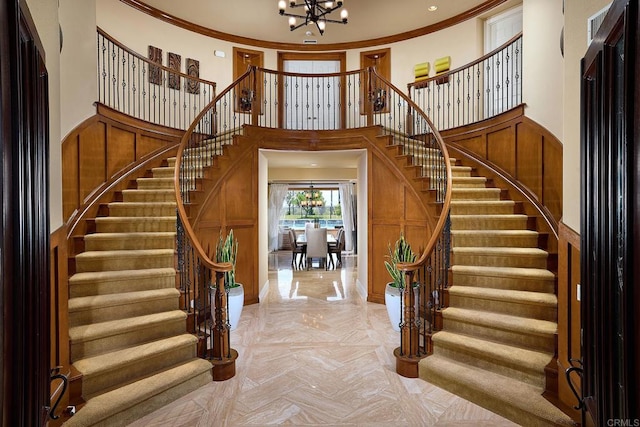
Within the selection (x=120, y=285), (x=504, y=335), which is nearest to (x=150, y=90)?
(x=120, y=285)

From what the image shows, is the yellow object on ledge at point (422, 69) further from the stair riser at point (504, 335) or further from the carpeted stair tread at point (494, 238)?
the stair riser at point (504, 335)

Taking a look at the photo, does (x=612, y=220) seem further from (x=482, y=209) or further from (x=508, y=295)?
(x=482, y=209)

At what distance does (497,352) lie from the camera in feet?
9.33

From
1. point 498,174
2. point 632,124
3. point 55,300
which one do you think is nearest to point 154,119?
point 55,300

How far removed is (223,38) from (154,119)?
2.40 meters

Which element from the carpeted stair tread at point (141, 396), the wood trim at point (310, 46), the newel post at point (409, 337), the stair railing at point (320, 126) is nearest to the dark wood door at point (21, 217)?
the carpeted stair tread at point (141, 396)

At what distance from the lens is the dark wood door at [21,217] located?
1.08 meters

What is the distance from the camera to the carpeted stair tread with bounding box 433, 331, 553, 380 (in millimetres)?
2662

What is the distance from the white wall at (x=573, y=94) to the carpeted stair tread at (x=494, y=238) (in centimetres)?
151

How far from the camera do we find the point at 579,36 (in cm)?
208

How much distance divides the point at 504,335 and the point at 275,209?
9.52 m

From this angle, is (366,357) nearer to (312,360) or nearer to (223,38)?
(312,360)

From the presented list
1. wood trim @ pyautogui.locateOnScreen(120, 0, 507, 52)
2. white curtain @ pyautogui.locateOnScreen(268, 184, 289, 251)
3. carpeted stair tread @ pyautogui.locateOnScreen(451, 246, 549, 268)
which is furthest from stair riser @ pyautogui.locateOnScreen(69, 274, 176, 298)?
white curtain @ pyautogui.locateOnScreen(268, 184, 289, 251)

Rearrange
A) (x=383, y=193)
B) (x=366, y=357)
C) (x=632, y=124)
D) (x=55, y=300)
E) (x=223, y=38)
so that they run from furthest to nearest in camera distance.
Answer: (x=223, y=38), (x=383, y=193), (x=366, y=357), (x=55, y=300), (x=632, y=124)
